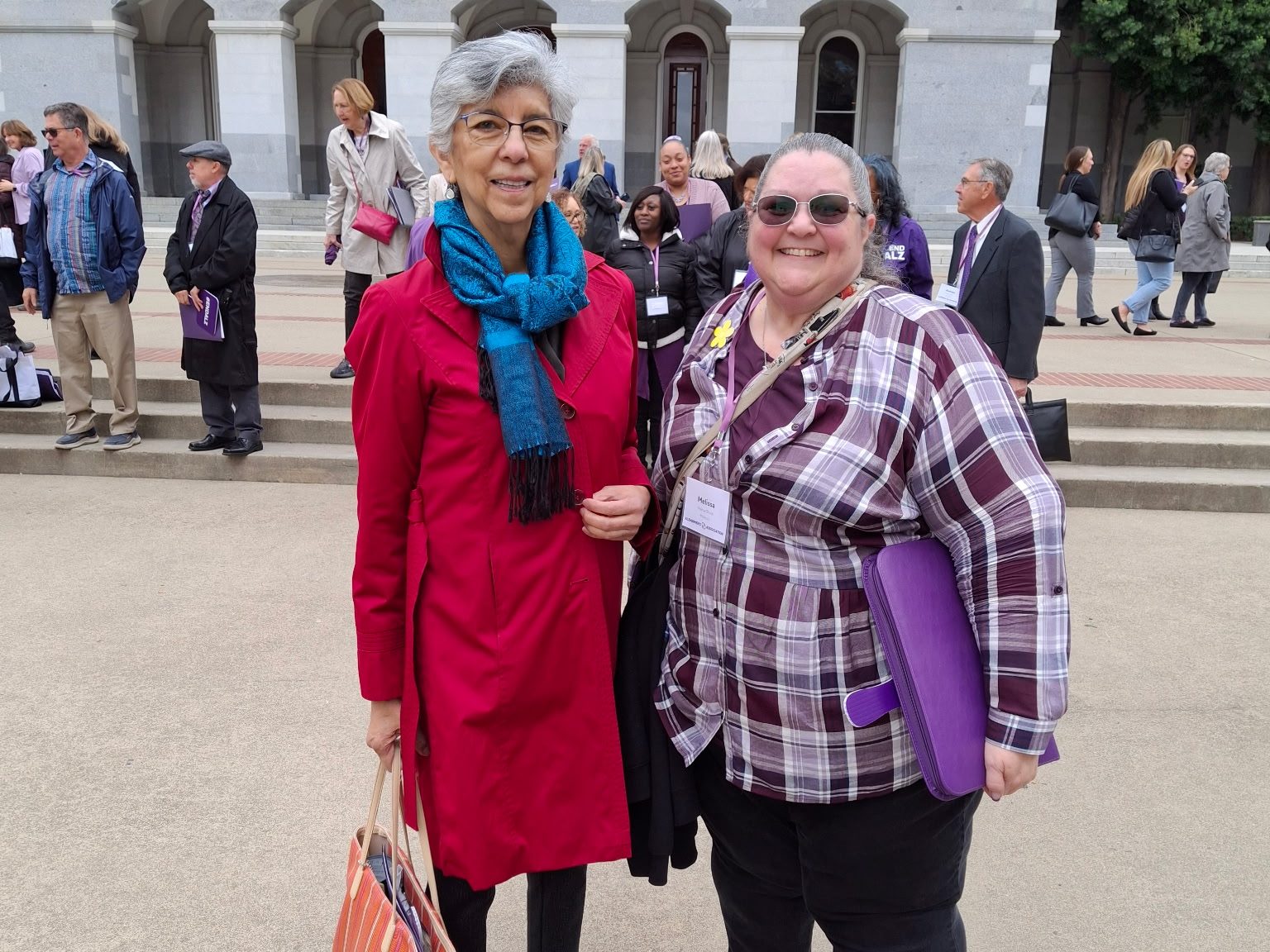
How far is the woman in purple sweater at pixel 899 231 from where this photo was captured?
5211mm

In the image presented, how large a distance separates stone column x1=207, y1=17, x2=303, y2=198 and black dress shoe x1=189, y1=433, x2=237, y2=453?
16640 mm

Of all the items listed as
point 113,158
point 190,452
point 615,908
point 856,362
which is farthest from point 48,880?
point 113,158

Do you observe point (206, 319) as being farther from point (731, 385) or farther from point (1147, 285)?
point (1147, 285)

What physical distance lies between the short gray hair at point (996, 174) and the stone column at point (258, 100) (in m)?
19.3

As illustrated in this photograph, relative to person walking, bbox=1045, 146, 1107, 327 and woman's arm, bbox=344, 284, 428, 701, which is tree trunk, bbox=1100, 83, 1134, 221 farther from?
woman's arm, bbox=344, 284, 428, 701

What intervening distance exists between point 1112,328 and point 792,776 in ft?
39.4

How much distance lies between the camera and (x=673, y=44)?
26.8m

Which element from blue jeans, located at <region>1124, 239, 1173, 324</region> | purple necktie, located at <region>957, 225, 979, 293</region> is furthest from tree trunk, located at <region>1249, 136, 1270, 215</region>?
purple necktie, located at <region>957, 225, 979, 293</region>

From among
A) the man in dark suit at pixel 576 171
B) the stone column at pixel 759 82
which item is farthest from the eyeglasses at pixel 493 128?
the stone column at pixel 759 82

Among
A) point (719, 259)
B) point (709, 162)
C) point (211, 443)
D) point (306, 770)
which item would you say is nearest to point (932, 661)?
point (306, 770)

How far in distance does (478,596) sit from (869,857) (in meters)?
0.87

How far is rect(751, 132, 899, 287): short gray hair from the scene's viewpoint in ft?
6.38

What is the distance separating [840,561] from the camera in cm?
184

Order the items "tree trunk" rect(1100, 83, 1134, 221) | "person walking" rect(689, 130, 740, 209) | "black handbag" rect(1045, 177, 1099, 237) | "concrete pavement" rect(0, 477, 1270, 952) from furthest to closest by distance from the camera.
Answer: "tree trunk" rect(1100, 83, 1134, 221), "black handbag" rect(1045, 177, 1099, 237), "person walking" rect(689, 130, 740, 209), "concrete pavement" rect(0, 477, 1270, 952)
